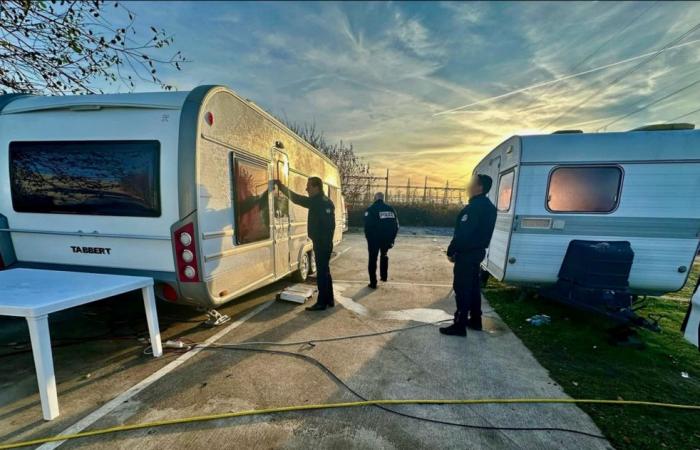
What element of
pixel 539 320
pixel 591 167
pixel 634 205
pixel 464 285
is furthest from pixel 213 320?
pixel 634 205

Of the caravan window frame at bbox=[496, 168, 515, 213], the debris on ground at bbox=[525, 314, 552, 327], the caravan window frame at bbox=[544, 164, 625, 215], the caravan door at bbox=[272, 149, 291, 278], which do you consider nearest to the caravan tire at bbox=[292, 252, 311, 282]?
the caravan door at bbox=[272, 149, 291, 278]

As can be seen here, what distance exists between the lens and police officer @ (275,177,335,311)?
4824 millimetres

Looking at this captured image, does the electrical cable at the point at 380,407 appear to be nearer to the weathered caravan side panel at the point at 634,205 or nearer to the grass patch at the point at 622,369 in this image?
the grass patch at the point at 622,369

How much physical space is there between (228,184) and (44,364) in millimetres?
2241

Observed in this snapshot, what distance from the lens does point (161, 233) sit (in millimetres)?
3064

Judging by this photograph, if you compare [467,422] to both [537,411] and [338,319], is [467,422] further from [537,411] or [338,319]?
[338,319]

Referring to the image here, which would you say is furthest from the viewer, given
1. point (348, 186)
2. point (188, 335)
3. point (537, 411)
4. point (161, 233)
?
point (348, 186)

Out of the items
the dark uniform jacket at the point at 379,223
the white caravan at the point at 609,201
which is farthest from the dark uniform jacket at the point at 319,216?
the white caravan at the point at 609,201

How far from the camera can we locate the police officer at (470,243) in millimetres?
3920

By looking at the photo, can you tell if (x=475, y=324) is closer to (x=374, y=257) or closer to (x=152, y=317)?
(x=374, y=257)

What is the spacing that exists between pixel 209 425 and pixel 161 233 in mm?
1962

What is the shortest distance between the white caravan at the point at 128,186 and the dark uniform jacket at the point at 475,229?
3130mm

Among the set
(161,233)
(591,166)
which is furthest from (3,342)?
(591,166)

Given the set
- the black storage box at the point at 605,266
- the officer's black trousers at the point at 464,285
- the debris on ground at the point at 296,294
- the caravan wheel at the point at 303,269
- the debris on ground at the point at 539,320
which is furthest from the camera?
the caravan wheel at the point at 303,269
